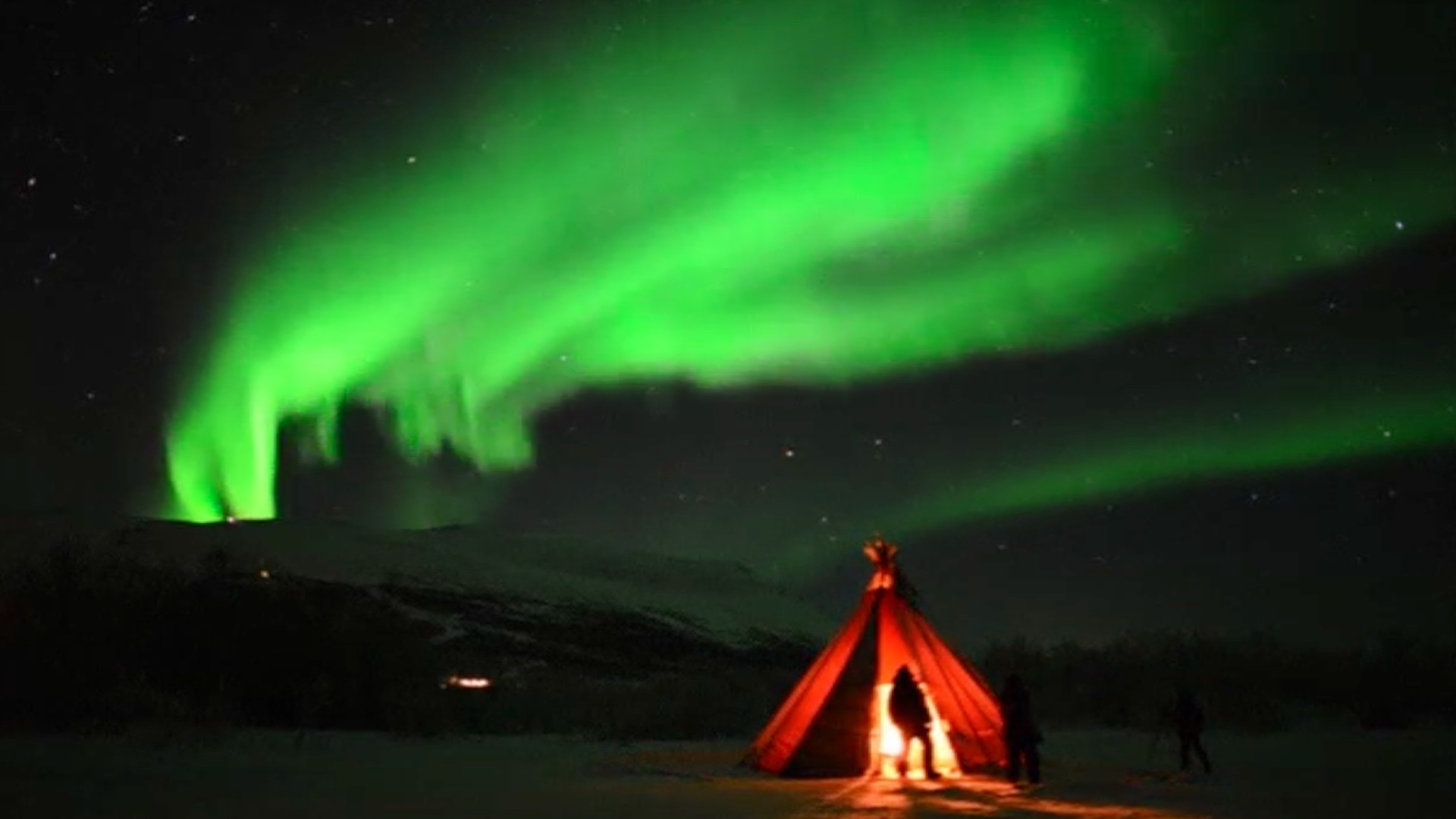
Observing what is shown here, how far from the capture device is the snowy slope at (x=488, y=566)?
3140 inches

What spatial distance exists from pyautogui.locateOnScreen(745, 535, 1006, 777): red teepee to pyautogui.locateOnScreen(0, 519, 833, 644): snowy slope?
41.7 m

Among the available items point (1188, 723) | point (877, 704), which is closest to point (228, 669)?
point (877, 704)

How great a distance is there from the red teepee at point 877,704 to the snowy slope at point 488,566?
4167 centimetres

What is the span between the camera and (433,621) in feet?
249

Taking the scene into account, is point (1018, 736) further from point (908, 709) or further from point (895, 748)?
point (895, 748)

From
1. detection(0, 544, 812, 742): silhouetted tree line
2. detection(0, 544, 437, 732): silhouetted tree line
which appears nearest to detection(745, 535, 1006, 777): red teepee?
detection(0, 544, 812, 742): silhouetted tree line

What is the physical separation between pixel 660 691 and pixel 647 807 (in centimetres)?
2994

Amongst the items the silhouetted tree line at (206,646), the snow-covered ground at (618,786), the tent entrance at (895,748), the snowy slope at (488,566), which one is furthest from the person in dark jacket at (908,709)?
the snowy slope at (488,566)

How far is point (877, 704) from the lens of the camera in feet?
62.4

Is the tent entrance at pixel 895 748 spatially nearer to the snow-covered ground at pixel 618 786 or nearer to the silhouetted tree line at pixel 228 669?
the snow-covered ground at pixel 618 786

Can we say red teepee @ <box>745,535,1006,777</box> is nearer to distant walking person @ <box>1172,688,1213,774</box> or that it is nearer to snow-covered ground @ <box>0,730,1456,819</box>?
snow-covered ground @ <box>0,730,1456,819</box>

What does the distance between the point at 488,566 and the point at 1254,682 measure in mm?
64605

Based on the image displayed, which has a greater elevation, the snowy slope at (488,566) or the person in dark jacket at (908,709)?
the snowy slope at (488,566)

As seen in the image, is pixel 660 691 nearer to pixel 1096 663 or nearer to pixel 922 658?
pixel 1096 663
